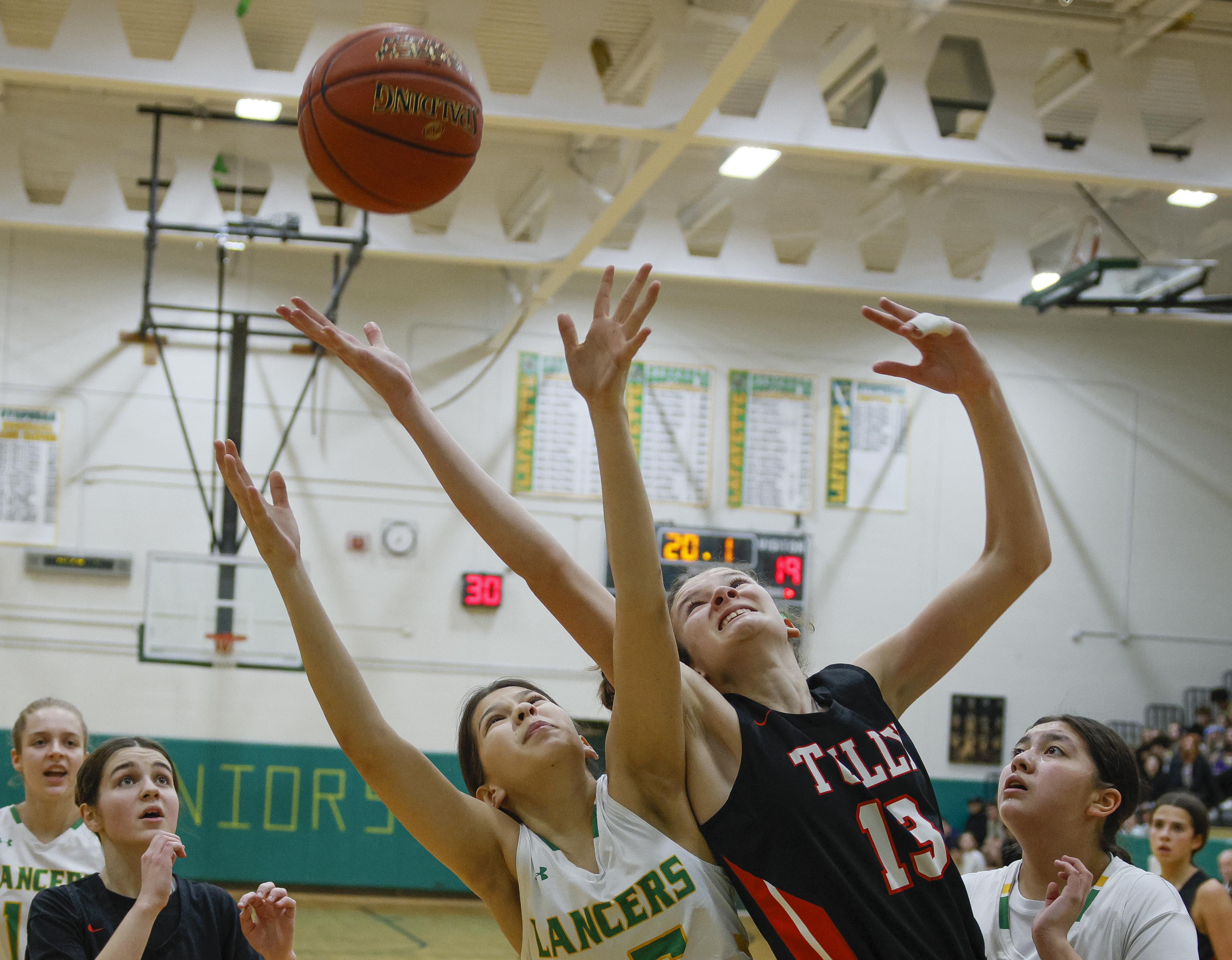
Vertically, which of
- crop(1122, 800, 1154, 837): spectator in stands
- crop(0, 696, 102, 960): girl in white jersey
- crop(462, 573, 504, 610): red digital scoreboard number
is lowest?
crop(1122, 800, 1154, 837): spectator in stands

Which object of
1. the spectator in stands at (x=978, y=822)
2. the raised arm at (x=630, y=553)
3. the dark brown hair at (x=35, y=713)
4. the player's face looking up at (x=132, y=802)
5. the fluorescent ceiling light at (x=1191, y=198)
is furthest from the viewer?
the spectator in stands at (x=978, y=822)

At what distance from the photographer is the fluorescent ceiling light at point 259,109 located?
6.99m

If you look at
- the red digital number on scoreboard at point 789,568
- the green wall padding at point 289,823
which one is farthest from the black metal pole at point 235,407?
the red digital number on scoreboard at point 789,568

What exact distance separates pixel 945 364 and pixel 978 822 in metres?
9.93

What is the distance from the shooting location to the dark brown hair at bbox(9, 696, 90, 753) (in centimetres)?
370

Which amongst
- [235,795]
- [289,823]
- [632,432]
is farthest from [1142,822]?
[235,795]

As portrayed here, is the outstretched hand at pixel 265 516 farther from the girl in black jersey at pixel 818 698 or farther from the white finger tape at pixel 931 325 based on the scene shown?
the white finger tape at pixel 931 325

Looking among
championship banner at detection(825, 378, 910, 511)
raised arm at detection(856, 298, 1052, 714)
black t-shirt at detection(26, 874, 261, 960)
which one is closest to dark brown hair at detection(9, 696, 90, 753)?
black t-shirt at detection(26, 874, 261, 960)

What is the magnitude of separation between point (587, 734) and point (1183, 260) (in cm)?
637

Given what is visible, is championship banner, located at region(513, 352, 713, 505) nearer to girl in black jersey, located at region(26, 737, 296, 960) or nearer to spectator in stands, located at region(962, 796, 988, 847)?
spectator in stands, located at region(962, 796, 988, 847)

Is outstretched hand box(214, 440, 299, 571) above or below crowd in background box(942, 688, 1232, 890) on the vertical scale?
above

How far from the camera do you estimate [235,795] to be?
36.0 feet

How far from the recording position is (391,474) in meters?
11.6

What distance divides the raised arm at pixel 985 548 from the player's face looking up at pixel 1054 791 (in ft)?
1.06
